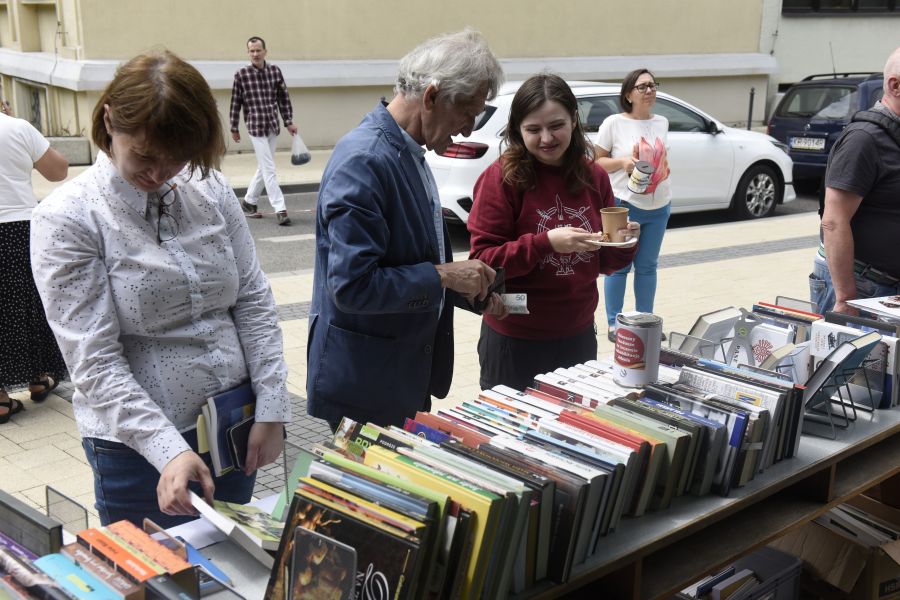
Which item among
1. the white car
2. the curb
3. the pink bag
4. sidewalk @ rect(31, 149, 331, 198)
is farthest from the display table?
the curb

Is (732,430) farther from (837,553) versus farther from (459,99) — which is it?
(837,553)

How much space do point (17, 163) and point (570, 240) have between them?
317 cm

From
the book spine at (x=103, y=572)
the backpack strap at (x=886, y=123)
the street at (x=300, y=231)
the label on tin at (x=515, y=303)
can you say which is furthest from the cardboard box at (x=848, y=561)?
the street at (x=300, y=231)

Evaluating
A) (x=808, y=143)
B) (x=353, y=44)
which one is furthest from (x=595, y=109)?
(x=353, y=44)

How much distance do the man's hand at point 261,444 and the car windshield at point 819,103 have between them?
11947mm

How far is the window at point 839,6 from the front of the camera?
22.1m

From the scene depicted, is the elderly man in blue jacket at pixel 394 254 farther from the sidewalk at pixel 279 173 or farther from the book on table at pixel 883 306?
the sidewalk at pixel 279 173

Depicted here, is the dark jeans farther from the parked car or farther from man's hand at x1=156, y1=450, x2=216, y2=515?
the parked car

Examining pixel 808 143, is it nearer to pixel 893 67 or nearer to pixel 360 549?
pixel 893 67

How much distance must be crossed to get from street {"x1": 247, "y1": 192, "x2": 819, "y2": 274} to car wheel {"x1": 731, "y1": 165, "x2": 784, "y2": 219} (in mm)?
192

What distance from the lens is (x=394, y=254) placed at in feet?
9.39

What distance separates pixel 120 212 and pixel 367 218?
660mm

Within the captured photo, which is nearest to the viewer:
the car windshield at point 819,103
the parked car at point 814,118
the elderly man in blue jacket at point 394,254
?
the elderly man in blue jacket at point 394,254

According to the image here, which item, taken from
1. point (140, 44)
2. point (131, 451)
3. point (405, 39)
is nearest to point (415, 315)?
point (131, 451)
